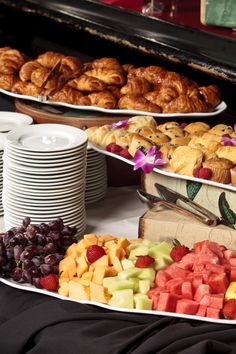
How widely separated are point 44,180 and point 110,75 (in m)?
0.88

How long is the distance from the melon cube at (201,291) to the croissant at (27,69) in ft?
5.34

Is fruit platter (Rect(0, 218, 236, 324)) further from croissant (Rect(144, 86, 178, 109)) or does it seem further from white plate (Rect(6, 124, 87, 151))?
croissant (Rect(144, 86, 178, 109))

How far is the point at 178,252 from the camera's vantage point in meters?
2.31

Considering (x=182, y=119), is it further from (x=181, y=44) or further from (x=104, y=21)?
(x=104, y=21)

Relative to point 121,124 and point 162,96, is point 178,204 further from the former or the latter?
point 162,96

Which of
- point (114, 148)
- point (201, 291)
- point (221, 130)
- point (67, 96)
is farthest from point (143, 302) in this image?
point (67, 96)

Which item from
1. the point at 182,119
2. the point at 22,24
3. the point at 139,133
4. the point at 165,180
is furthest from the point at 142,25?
the point at 22,24

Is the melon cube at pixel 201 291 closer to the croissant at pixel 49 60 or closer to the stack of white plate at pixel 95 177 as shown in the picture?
the stack of white plate at pixel 95 177

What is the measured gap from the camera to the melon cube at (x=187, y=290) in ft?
7.02

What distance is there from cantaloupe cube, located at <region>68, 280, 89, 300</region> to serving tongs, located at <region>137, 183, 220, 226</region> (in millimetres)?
445

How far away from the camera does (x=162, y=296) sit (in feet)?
7.07

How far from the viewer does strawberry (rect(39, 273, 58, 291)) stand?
7.55 feet

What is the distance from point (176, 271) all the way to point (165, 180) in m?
0.55

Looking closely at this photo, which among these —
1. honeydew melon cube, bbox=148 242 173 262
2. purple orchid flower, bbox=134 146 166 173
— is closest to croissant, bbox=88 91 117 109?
purple orchid flower, bbox=134 146 166 173
